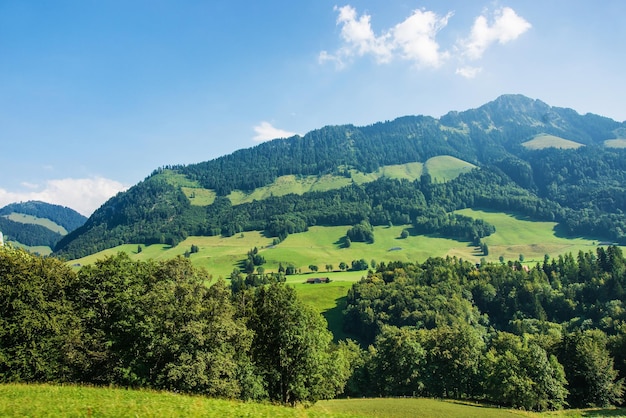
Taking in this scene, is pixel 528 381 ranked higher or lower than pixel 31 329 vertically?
lower

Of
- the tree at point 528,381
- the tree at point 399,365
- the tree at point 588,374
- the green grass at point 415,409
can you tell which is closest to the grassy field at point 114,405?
the green grass at point 415,409

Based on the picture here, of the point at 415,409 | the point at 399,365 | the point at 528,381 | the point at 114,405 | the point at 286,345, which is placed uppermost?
the point at 114,405

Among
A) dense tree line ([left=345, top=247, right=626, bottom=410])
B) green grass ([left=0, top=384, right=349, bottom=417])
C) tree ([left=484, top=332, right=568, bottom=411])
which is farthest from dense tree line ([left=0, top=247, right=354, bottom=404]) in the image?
dense tree line ([left=345, top=247, right=626, bottom=410])

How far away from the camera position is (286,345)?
49469mm

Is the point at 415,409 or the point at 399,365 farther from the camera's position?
the point at 399,365

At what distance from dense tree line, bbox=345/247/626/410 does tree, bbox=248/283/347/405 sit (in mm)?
40042

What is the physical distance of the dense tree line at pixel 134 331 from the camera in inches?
1574

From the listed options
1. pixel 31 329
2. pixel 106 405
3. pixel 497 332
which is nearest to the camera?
pixel 106 405

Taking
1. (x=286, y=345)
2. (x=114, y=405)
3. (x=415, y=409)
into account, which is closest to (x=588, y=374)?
(x=415, y=409)

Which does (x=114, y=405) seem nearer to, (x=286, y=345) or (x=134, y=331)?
(x=134, y=331)

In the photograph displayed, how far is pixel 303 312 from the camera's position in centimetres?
5144

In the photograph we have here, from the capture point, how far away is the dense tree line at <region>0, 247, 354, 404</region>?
3997cm

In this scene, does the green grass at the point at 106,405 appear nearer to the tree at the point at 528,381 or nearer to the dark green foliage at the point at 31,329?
the dark green foliage at the point at 31,329

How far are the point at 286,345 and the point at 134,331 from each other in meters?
17.7
